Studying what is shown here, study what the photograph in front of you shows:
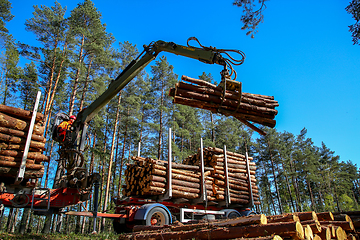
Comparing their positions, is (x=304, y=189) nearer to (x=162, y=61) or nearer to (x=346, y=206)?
(x=346, y=206)

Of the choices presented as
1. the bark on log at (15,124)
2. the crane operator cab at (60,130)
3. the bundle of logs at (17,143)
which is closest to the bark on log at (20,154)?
the bundle of logs at (17,143)

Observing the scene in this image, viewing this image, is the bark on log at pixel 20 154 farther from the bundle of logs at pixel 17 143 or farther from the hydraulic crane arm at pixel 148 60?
the hydraulic crane arm at pixel 148 60

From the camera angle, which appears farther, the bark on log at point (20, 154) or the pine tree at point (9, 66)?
the pine tree at point (9, 66)

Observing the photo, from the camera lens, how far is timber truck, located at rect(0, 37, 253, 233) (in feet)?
20.2

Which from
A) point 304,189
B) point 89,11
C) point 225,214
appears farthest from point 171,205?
point 304,189

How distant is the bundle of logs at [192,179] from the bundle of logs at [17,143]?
3.62 meters

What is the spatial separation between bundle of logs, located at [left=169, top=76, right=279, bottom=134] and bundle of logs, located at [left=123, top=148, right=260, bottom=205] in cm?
414

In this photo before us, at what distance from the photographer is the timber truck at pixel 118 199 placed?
242 inches

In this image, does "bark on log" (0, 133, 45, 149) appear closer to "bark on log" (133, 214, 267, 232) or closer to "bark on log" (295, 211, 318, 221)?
"bark on log" (133, 214, 267, 232)

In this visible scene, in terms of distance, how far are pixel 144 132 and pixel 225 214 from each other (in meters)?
18.2

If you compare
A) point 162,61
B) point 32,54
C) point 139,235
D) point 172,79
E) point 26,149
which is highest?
point 162,61

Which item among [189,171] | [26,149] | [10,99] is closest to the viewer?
[26,149]

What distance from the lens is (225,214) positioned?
1009 centimetres

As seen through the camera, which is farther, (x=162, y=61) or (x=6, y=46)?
(x=162, y=61)
